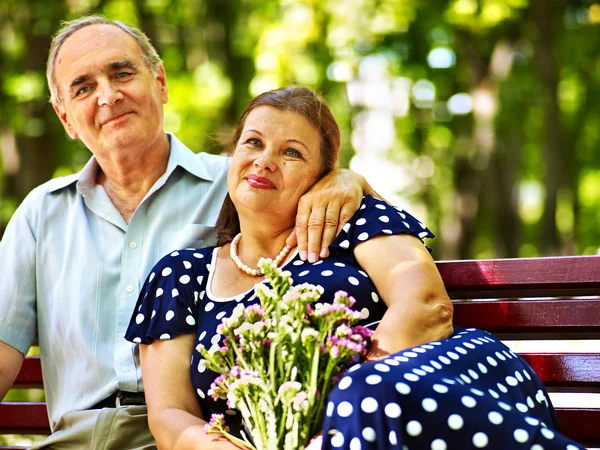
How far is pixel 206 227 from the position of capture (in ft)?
12.2

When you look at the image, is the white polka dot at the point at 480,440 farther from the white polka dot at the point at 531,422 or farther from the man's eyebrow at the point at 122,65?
the man's eyebrow at the point at 122,65

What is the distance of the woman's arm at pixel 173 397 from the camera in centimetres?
285

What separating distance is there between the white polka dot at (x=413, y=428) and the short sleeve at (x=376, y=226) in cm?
98

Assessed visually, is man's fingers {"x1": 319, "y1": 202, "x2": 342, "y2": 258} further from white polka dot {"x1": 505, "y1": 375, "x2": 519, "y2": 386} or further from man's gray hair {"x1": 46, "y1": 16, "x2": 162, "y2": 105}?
man's gray hair {"x1": 46, "y1": 16, "x2": 162, "y2": 105}

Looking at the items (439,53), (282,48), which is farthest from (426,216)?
(282,48)

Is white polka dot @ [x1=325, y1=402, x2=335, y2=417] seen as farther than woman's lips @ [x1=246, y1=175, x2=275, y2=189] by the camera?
No

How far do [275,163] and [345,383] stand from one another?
1.17 meters

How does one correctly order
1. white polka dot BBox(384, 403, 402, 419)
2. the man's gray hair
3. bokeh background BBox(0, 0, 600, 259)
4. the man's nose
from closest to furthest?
white polka dot BBox(384, 403, 402, 419)
the man's nose
the man's gray hair
bokeh background BBox(0, 0, 600, 259)

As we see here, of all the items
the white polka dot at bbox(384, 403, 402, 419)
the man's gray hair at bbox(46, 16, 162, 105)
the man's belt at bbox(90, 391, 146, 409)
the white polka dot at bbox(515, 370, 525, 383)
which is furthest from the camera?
the man's gray hair at bbox(46, 16, 162, 105)

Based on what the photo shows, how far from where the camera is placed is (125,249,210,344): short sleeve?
318cm

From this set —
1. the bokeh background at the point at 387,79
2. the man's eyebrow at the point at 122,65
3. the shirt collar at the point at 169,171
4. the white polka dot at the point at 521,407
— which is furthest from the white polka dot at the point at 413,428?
the bokeh background at the point at 387,79

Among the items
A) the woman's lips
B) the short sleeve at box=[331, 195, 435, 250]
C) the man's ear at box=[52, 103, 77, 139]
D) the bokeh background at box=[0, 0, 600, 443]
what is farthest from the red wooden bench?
the bokeh background at box=[0, 0, 600, 443]

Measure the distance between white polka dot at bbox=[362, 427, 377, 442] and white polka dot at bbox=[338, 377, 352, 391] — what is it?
119 millimetres

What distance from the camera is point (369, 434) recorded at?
2203 millimetres
